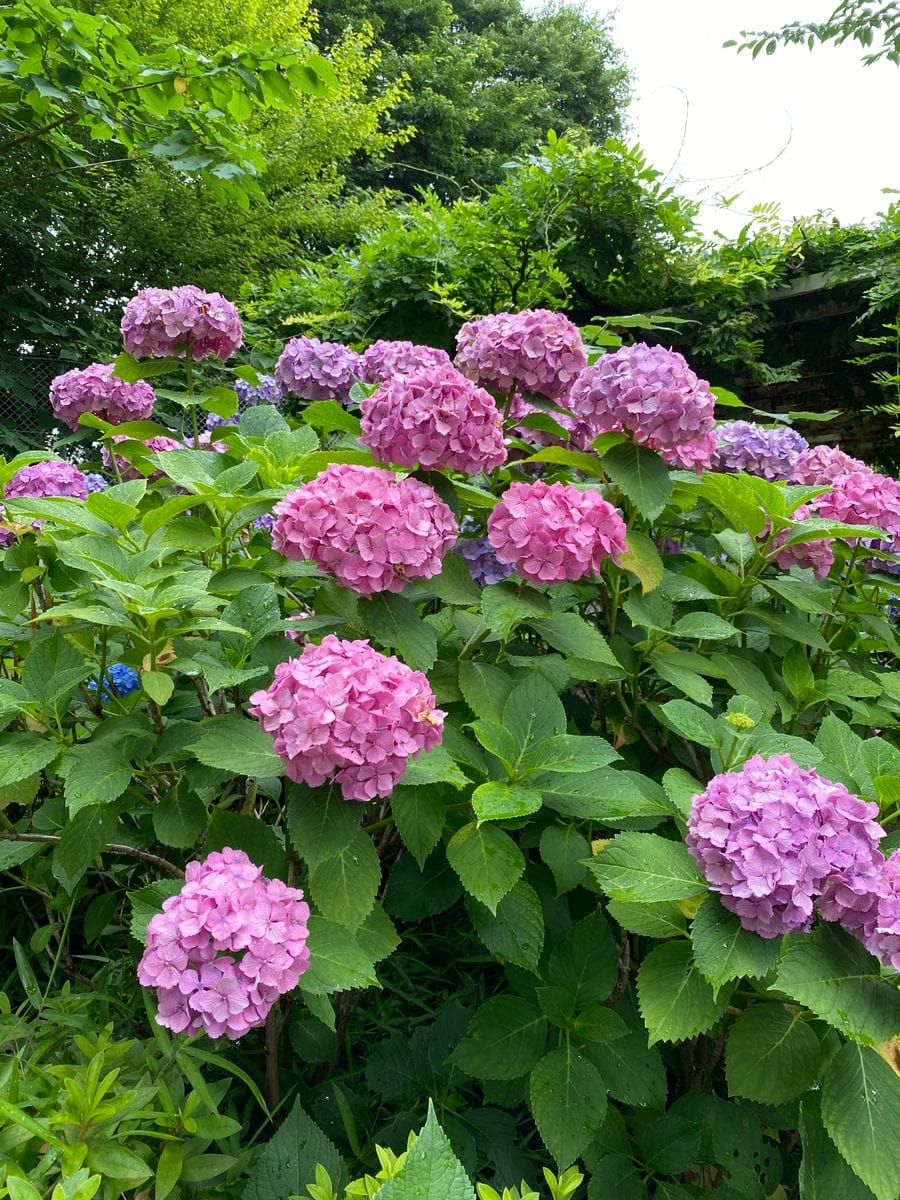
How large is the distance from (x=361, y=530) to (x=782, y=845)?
673 millimetres

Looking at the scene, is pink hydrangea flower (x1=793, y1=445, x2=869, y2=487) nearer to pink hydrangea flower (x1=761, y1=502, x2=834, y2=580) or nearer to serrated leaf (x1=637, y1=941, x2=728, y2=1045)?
pink hydrangea flower (x1=761, y1=502, x2=834, y2=580)

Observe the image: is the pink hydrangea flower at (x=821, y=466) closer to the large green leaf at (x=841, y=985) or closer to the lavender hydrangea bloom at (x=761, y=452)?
the lavender hydrangea bloom at (x=761, y=452)

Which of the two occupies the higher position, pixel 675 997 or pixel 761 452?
pixel 761 452

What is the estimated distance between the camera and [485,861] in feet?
3.55

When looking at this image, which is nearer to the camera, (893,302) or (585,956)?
(585,956)

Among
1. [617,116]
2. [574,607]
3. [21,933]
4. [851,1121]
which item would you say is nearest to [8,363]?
[21,933]

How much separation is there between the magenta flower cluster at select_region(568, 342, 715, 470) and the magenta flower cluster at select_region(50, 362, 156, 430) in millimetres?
1344

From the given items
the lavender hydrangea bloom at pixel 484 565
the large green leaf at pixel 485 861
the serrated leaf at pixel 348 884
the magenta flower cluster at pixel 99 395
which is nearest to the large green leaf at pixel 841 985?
the large green leaf at pixel 485 861

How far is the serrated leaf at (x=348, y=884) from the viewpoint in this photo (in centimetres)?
100

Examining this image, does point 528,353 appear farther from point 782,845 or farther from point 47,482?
point 47,482

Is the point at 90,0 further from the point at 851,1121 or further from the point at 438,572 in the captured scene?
the point at 851,1121

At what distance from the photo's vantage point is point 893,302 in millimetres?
4348

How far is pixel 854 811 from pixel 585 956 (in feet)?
1.76

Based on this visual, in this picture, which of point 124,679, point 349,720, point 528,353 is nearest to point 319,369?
point 528,353
